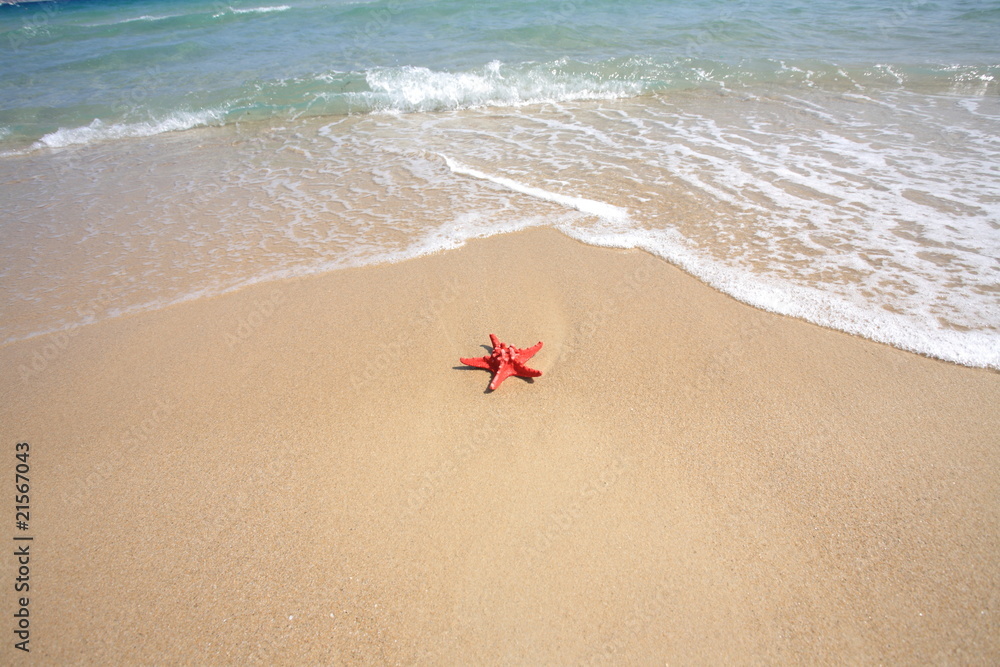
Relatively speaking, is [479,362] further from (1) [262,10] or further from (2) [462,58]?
(1) [262,10]

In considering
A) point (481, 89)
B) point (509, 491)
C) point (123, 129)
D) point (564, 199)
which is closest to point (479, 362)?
point (509, 491)

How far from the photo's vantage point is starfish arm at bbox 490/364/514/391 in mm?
3299

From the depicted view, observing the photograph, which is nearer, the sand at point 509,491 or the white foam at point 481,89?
the sand at point 509,491

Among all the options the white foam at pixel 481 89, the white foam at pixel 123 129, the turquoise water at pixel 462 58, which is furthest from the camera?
the white foam at pixel 481 89

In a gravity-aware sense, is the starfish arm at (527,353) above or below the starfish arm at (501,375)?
above

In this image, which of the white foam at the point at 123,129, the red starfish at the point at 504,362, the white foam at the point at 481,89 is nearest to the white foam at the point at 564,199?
the red starfish at the point at 504,362

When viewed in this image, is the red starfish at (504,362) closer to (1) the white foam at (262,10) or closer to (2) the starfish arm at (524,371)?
(2) the starfish arm at (524,371)

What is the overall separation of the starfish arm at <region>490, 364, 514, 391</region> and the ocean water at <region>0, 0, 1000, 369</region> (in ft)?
6.78

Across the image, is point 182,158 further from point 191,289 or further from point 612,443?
point 612,443

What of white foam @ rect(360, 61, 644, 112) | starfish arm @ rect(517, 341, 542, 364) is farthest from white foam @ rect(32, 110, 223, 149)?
starfish arm @ rect(517, 341, 542, 364)

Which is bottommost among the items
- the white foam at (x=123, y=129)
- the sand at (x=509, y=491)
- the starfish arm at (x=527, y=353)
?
the sand at (x=509, y=491)

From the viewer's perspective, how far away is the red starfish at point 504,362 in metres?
3.32

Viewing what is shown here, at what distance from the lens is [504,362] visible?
10.9ft

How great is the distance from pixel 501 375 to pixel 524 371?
160 mm
